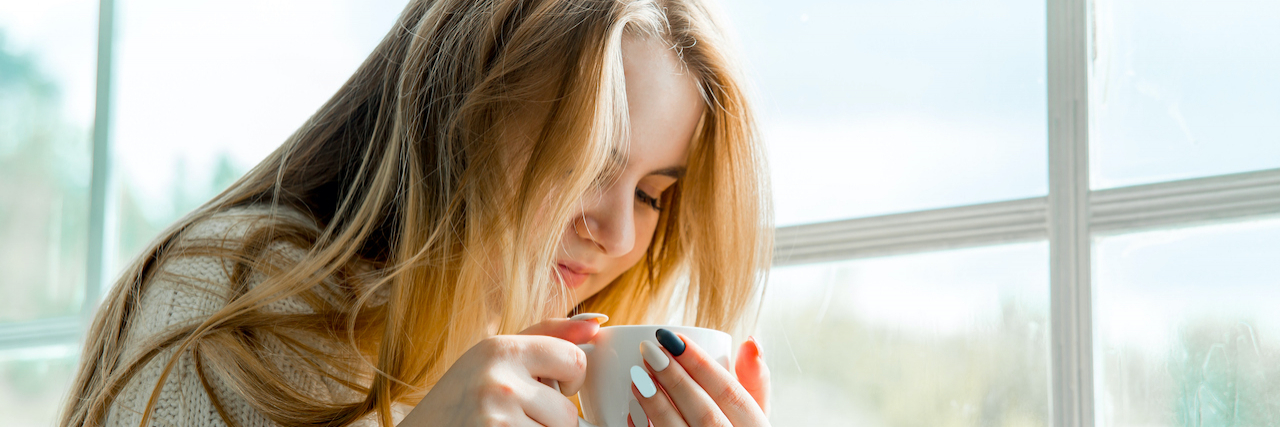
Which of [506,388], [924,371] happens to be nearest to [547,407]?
[506,388]

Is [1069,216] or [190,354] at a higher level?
[1069,216]

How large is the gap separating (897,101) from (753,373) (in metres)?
A: 0.72

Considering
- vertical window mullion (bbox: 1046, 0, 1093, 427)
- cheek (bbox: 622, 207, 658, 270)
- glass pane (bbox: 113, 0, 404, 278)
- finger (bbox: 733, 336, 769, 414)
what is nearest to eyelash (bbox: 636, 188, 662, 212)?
cheek (bbox: 622, 207, 658, 270)

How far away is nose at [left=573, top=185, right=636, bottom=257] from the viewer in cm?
92

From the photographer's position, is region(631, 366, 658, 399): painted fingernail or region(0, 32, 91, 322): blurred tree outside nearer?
region(631, 366, 658, 399): painted fingernail

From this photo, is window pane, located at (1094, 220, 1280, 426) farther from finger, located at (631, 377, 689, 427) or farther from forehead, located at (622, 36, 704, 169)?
finger, located at (631, 377, 689, 427)

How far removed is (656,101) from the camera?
933 mm

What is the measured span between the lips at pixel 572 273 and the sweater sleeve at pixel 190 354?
0.93ft

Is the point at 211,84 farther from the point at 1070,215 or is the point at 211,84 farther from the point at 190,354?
the point at 1070,215

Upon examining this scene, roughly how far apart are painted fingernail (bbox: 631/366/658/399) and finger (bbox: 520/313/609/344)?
0.21ft

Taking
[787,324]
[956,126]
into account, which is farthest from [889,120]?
[787,324]

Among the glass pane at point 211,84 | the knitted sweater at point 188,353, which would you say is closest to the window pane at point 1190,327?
the knitted sweater at point 188,353

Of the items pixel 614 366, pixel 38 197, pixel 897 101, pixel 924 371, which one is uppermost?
pixel 897 101

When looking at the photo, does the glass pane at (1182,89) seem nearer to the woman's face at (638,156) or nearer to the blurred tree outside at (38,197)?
the woman's face at (638,156)
